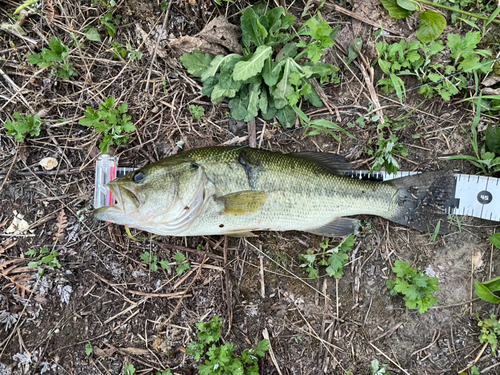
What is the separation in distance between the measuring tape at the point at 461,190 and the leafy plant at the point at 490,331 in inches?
44.1

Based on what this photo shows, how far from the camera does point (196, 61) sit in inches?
135

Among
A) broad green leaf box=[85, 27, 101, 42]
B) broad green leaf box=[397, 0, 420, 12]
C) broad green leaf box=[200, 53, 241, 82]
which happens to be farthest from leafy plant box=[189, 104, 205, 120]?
broad green leaf box=[397, 0, 420, 12]

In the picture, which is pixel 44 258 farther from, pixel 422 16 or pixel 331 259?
pixel 422 16

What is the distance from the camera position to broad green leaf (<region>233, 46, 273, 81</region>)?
125 inches

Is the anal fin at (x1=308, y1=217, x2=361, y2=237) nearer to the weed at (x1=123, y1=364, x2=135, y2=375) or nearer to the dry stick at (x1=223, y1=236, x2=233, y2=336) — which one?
the dry stick at (x1=223, y1=236, x2=233, y2=336)

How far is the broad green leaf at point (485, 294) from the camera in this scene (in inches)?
124

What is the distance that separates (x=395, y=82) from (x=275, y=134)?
1.46m

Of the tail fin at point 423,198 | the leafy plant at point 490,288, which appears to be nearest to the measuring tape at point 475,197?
the tail fin at point 423,198

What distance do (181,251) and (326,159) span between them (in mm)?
1970

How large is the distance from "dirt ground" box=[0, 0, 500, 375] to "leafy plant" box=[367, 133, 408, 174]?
120 millimetres

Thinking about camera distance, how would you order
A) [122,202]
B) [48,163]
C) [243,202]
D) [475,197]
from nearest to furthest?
[122,202] → [243,202] → [475,197] → [48,163]

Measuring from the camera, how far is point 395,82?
343cm

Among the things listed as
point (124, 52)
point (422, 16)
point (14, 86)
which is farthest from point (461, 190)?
point (14, 86)

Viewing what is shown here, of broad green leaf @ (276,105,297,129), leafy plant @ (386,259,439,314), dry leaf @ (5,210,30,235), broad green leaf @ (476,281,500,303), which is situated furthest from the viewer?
dry leaf @ (5,210,30,235)
